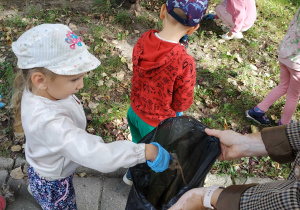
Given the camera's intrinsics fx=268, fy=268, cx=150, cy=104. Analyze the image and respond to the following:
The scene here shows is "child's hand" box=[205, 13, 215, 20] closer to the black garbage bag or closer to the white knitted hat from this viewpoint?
the black garbage bag

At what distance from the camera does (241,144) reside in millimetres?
1846

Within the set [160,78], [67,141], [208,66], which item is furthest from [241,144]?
[208,66]

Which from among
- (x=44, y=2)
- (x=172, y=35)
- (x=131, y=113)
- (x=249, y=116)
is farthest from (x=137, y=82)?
(x=44, y=2)

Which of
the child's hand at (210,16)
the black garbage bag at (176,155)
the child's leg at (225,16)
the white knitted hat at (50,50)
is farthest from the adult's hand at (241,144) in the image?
the child's hand at (210,16)

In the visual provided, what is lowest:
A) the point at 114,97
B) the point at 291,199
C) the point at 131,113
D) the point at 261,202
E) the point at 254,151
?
the point at 114,97

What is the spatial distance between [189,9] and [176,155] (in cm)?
103

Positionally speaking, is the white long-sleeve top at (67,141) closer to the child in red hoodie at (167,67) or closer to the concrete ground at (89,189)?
the child in red hoodie at (167,67)

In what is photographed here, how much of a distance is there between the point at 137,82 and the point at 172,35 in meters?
0.49

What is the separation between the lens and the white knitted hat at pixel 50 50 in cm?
142

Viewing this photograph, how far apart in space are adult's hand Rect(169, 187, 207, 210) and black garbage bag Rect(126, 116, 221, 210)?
8.9 inches

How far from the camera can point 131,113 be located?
2.40m

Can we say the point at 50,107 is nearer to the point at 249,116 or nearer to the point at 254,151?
the point at 254,151

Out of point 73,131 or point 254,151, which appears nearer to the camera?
point 73,131

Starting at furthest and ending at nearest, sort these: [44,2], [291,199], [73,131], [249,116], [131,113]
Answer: [44,2]
[249,116]
[131,113]
[73,131]
[291,199]
